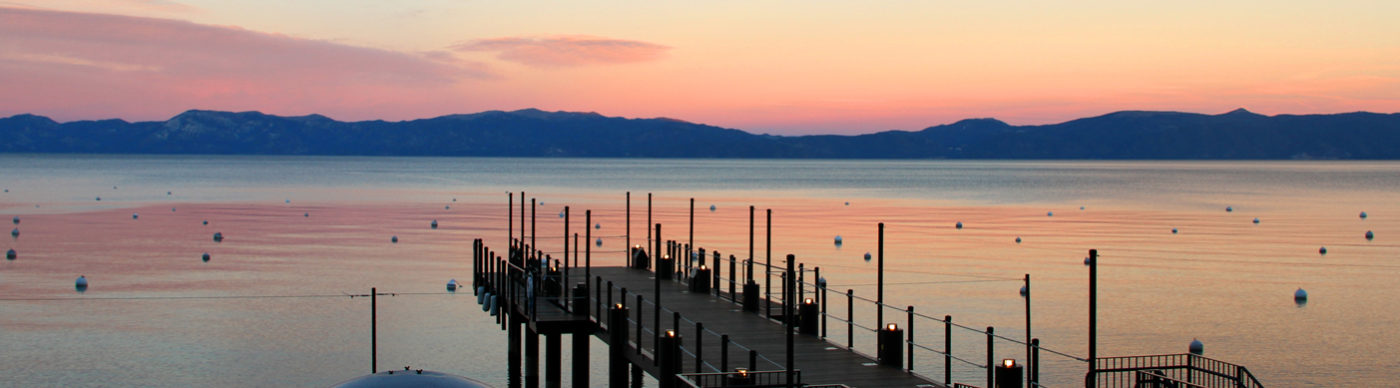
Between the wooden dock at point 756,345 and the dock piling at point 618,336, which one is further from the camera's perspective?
the dock piling at point 618,336

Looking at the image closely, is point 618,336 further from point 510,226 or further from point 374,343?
point 510,226

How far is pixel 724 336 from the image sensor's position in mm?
19141

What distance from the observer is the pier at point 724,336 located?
18.8 metres

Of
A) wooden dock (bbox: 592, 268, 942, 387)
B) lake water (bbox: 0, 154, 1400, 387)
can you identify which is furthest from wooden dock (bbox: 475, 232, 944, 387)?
lake water (bbox: 0, 154, 1400, 387)

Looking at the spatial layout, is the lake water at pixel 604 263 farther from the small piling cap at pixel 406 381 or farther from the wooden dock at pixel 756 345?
the small piling cap at pixel 406 381

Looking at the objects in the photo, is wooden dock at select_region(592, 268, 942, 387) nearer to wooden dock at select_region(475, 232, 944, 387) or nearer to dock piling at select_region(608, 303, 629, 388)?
wooden dock at select_region(475, 232, 944, 387)

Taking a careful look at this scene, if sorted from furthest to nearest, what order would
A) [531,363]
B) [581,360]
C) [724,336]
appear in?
1. [531,363]
2. [581,360]
3. [724,336]

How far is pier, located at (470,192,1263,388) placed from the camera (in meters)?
18.8

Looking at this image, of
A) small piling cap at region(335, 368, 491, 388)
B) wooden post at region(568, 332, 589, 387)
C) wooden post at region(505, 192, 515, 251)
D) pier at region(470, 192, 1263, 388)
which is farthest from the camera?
wooden post at region(505, 192, 515, 251)

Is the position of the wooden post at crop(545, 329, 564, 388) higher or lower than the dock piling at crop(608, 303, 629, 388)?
lower

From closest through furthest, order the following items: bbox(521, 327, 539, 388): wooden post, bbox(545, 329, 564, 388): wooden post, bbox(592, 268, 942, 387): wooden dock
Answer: bbox(592, 268, 942, 387): wooden dock, bbox(545, 329, 564, 388): wooden post, bbox(521, 327, 539, 388): wooden post

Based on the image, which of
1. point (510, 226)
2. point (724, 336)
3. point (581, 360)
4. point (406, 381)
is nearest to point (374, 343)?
point (581, 360)

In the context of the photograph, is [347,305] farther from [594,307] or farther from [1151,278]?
[1151,278]

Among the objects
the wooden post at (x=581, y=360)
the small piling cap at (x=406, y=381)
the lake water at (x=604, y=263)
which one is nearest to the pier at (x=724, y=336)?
the wooden post at (x=581, y=360)
